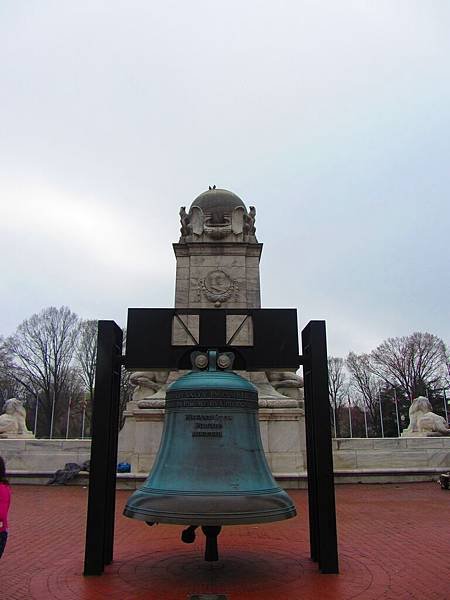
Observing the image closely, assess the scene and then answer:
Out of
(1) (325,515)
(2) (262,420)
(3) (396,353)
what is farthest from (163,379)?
(3) (396,353)

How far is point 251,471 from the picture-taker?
5.09 meters

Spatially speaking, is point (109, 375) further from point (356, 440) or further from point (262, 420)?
point (356, 440)

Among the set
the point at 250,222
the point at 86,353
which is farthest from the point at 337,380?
the point at 250,222

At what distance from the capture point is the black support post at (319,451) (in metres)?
5.61

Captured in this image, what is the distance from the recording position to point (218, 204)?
2014cm

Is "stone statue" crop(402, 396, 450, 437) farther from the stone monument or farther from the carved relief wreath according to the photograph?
the carved relief wreath

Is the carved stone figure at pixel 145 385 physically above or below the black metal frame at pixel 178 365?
above

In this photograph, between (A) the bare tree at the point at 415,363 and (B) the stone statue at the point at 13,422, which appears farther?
(A) the bare tree at the point at 415,363

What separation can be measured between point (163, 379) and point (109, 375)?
1201 centimetres

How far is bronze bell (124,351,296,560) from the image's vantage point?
463cm

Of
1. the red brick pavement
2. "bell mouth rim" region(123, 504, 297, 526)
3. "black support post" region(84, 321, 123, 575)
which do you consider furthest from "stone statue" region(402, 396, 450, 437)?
"bell mouth rim" region(123, 504, 297, 526)

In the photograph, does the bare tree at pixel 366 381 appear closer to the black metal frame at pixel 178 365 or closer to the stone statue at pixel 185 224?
A: the stone statue at pixel 185 224


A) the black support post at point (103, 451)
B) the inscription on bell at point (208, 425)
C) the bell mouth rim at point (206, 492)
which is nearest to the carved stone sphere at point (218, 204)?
the black support post at point (103, 451)

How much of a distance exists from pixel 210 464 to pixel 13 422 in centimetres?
1549
